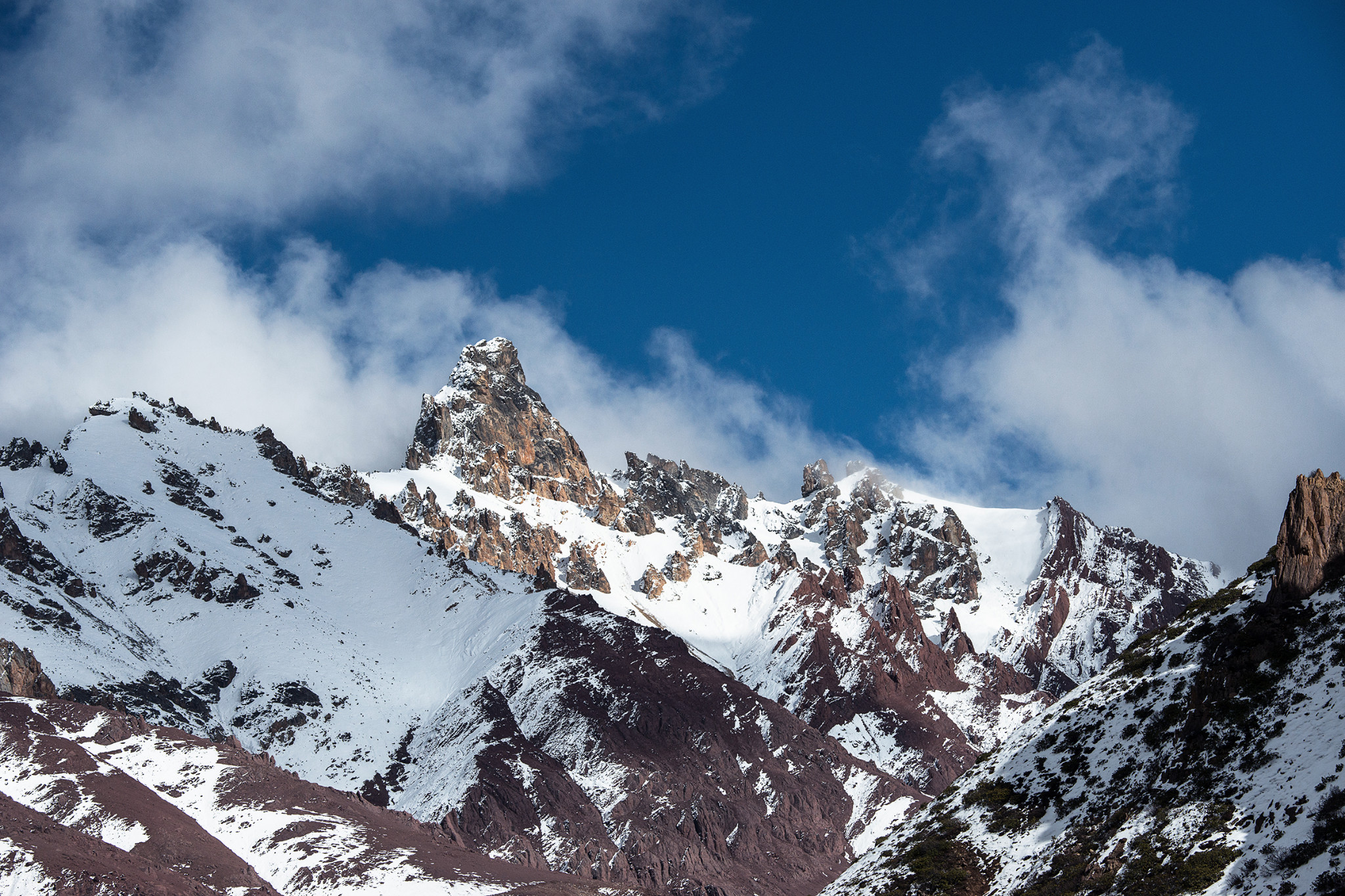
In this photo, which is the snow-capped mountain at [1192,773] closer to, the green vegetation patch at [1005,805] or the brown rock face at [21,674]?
the green vegetation patch at [1005,805]

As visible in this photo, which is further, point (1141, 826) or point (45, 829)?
point (45, 829)

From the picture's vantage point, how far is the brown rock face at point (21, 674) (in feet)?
544

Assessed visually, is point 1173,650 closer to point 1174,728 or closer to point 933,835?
point 1174,728

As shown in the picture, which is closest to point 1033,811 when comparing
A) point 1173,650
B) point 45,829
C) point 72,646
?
point 1173,650

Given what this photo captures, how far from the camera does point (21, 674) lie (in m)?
169

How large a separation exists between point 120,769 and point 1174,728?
427 feet

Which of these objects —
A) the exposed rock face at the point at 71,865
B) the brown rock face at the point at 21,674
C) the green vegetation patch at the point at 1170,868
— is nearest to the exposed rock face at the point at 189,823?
the exposed rock face at the point at 71,865

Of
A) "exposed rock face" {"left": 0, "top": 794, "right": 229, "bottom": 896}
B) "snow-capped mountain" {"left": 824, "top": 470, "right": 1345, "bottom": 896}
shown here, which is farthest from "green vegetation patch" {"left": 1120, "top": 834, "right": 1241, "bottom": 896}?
"exposed rock face" {"left": 0, "top": 794, "right": 229, "bottom": 896}

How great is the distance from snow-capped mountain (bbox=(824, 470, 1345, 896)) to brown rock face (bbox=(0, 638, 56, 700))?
132401 millimetres

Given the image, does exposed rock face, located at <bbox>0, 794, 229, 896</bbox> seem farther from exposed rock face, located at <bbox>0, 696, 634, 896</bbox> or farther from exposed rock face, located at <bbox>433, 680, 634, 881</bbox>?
exposed rock face, located at <bbox>433, 680, 634, 881</bbox>

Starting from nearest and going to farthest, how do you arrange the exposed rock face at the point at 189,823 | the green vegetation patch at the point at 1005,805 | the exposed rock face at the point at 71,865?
the green vegetation patch at the point at 1005,805 → the exposed rock face at the point at 71,865 → the exposed rock face at the point at 189,823

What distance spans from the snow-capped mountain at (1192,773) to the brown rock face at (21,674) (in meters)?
132

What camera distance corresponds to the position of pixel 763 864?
195 metres

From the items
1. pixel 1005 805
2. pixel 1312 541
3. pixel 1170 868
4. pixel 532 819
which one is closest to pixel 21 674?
pixel 532 819
